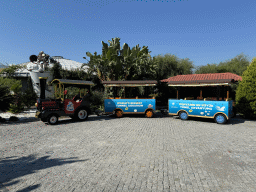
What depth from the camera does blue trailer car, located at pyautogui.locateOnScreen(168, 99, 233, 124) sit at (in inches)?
414

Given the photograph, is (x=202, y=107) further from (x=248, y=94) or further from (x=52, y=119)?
(x=52, y=119)

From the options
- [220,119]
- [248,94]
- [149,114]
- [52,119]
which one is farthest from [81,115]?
[248,94]

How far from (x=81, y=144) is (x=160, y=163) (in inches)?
135

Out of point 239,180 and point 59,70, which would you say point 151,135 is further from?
point 59,70

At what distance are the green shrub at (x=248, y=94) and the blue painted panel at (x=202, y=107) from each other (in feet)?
5.13

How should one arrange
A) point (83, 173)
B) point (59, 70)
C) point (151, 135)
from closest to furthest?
point (83, 173)
point (151, 135)
point (59, 70)

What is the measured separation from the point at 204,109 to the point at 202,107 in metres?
0.19

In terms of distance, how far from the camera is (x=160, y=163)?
5.09 m

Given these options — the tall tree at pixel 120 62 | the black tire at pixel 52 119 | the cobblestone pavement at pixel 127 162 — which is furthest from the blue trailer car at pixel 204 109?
the black tire at pixel 52 119

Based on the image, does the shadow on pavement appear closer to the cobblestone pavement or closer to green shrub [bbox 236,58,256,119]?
the cobblestone pavement

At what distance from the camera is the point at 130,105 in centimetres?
1321

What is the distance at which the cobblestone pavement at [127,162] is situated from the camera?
13.1ft

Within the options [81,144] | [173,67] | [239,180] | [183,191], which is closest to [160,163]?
[183,191]

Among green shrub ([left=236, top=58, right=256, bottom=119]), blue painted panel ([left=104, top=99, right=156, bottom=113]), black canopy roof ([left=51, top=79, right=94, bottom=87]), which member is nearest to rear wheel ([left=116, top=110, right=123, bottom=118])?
blue painted panel ([left=104, top=99, right=156, bottom=113])
